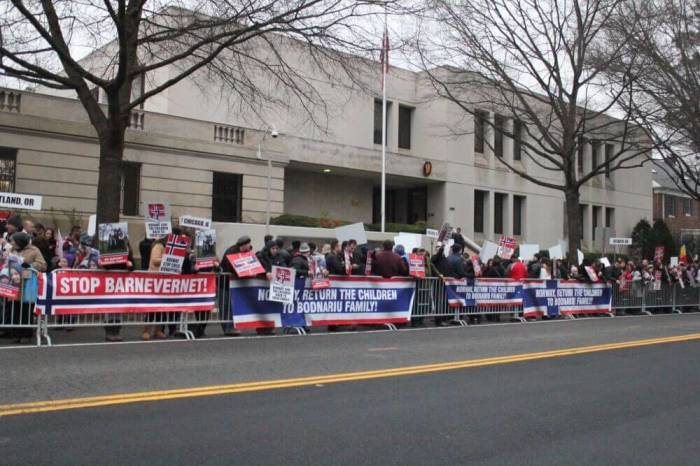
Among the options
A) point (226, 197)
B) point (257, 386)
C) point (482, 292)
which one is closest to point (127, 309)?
point (257, 386)

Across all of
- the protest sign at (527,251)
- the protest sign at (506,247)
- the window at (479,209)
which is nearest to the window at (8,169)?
the protest sign at (506,247)

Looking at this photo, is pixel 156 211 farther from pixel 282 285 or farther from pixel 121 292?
pixel 282 285

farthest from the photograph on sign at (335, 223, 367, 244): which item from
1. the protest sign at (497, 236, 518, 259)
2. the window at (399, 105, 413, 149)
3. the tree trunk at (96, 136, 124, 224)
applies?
the window at (399, 105, 413, 149)

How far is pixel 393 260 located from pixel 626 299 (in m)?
9.63

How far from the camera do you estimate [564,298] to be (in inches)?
736

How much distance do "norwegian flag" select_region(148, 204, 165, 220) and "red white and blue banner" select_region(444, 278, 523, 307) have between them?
6282 millimetres

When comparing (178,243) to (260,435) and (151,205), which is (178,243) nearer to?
(151,205)

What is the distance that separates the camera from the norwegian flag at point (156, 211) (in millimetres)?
13023

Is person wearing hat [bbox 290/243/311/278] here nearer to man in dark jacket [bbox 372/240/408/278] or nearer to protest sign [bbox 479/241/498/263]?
man in dark jacket [bbox 372/240/408/278]

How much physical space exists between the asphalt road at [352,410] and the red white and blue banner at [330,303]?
1441 mm

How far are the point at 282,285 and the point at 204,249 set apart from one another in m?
1.50

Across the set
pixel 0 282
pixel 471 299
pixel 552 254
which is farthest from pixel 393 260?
pixel 552 254

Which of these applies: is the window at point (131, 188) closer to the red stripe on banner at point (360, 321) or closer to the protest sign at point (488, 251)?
the protest sign at point (488, 251)

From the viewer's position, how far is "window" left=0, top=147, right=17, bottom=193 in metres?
21.8
